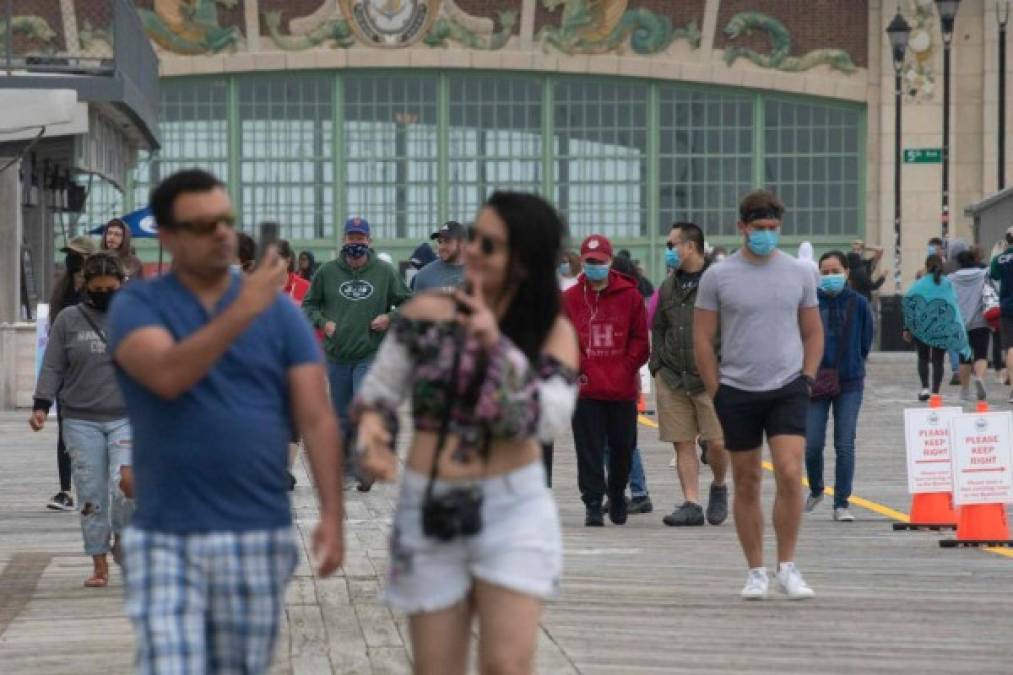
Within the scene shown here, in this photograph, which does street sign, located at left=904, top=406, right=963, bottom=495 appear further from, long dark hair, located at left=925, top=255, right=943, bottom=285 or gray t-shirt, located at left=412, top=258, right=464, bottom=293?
long dark hair, located at left=925, top=255, right=943, bottom=285

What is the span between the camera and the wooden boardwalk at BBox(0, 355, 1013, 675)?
962cm

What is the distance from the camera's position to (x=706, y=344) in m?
11.5

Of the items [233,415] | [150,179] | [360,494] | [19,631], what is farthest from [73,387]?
[150,179]

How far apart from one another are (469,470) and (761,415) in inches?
205

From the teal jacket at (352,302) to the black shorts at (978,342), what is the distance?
13050mm

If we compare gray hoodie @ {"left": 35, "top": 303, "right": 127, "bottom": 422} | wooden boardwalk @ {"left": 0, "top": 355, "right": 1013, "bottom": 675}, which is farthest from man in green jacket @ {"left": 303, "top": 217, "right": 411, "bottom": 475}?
gray hoodie @ {"left": 35, "top": 303, "right": 127, "bottom": 422}

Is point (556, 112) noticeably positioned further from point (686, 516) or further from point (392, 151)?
point (686, 516)

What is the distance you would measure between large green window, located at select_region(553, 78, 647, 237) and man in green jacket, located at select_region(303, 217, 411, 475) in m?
31.2

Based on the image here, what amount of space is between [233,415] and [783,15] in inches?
1763

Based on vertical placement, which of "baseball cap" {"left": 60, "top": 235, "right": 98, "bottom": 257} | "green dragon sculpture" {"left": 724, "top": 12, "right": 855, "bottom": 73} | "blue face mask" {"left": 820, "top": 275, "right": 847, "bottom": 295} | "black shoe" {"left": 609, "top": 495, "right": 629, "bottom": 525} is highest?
"green dragon sculpture" {"left": 724, "top": 12, "right": 855, "bottom": 73}

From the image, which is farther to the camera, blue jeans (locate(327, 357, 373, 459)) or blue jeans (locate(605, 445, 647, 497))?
blue jeans (locate(327, 357, 373, 459))

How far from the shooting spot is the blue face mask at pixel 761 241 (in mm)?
11305

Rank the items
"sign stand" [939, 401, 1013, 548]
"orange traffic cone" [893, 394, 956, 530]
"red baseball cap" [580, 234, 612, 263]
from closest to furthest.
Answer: "sign stand" [939, 401, 1013, 548]
"red baseball cap" [580, 234, 612, 263]
"orange traffic cone" [893, 394, 956, 530]

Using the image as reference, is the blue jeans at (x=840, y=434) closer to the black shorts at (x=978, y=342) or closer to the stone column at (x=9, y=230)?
the black shorts at (x=978, y=342)
